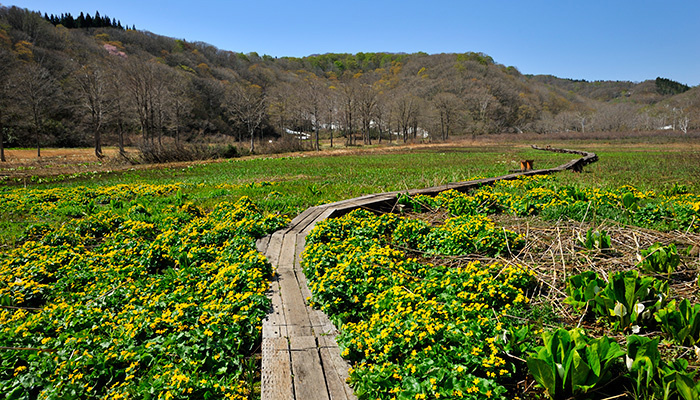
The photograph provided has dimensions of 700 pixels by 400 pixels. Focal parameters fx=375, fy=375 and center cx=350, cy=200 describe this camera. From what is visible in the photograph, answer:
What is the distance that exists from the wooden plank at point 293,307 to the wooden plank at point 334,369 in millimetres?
267

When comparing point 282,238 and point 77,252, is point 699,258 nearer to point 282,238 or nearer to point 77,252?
point 282,238

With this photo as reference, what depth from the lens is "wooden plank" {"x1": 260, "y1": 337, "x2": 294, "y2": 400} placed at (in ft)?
8.40

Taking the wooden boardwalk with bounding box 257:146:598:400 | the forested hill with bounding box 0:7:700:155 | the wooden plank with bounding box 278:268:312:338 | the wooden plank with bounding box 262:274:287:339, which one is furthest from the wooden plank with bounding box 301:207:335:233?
the forested hill with bounding box 0:7:700:155

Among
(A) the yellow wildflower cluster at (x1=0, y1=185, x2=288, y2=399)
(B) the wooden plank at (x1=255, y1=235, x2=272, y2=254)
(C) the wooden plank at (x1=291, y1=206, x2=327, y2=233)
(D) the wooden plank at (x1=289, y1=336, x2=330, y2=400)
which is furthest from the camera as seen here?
(C) the wooden plank at (x1=291, y1=206, x2=327, y2=233)

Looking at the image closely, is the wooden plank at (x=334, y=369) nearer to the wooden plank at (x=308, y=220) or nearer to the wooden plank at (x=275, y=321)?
the wooden plank at (x=275, y=321)

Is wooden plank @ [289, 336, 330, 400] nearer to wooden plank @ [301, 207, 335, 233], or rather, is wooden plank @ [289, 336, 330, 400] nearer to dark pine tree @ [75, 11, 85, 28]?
wooden plank @ [301, 207, 335, 233]

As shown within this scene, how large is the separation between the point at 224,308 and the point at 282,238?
2778 mm

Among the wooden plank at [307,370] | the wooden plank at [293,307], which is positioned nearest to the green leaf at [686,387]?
the wooden plank at [307,370]

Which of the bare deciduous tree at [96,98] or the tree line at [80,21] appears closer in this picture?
the bare deciduous tree at [96,98]

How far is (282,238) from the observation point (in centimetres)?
646

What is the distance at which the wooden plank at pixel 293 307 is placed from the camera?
3.47 metres

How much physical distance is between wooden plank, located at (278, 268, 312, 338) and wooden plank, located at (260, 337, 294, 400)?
8.1 inches

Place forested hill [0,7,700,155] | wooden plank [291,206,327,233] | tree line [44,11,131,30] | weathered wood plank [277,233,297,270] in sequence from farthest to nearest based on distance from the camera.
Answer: tree line [44,11,131,30]
forested hill [0,7,700,155]
wooden plank [291,206,327,233]
weathered wood plank [277,233,297,270]

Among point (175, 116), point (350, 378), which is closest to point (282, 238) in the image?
point (350, 378)
